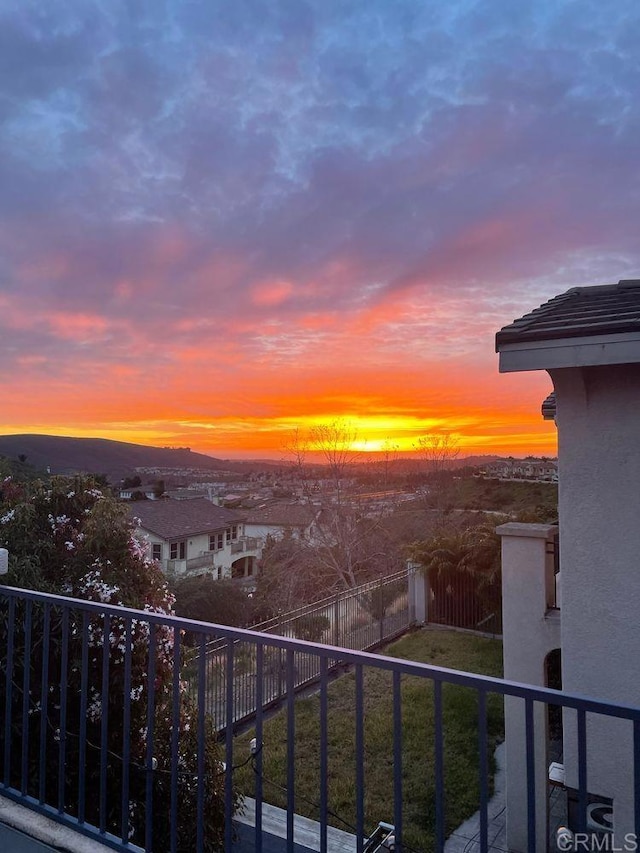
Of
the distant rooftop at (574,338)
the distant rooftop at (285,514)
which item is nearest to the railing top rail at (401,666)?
the distant rooftop at (574,338)

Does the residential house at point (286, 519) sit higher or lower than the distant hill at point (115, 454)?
lower

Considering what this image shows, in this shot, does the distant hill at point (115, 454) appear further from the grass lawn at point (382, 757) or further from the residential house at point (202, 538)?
the grass lawn at point (382, 757)

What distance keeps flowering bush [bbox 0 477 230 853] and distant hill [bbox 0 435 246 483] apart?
5036mm

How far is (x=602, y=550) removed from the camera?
4.20 m

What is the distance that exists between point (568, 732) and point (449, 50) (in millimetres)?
8612

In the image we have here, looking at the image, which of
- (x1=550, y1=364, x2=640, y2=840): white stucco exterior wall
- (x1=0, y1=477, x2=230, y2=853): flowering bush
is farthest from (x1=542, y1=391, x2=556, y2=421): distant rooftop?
(x1=0, y1=477, x2=230, y2=853): flowering bush

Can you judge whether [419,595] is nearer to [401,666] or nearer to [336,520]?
[336,520]

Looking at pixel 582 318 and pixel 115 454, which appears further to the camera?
pixel 115 454

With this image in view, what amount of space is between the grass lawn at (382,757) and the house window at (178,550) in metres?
14.6

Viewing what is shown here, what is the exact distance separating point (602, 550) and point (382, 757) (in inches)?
213

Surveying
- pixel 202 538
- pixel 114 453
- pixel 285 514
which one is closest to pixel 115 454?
pixel 114 453

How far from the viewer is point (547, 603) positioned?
18.7 feet

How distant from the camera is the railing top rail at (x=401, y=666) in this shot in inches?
56.5

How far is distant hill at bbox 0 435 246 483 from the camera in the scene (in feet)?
35.4
